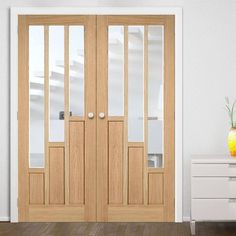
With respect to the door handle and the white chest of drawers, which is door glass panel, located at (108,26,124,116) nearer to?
the door handle

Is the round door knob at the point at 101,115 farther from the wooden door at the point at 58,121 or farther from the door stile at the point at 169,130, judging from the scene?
the door stile at the point at 169,130

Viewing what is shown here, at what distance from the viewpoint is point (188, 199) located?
543cm

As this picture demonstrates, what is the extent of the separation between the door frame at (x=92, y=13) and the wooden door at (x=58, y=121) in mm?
51

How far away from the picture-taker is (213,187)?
16.1 feet

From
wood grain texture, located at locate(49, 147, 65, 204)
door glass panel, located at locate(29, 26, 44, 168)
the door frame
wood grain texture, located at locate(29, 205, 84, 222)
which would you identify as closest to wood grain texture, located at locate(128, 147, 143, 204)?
the door frame

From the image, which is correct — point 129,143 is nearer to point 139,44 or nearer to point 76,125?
point 76,125

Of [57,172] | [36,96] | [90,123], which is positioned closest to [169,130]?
[90,123]

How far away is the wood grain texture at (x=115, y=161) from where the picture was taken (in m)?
5.45

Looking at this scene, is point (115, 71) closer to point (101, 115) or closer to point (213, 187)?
point (101, 115)

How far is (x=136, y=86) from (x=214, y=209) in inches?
57.0

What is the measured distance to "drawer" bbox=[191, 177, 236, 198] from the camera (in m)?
4.89

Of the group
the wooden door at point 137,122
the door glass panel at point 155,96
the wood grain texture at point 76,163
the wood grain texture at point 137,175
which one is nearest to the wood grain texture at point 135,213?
the wooden door at point 137,122

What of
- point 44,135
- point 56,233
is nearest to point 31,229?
point 56,233

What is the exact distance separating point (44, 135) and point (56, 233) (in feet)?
3.49
